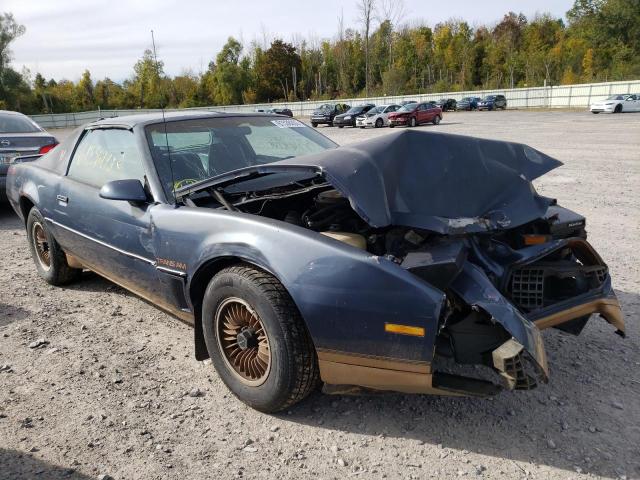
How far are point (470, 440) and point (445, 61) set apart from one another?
7179cm

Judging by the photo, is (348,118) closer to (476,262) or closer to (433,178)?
(433,178)

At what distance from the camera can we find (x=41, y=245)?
15.4ft

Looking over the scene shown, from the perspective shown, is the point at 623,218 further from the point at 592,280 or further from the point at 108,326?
the point at 108,326

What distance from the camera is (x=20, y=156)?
23.2ft

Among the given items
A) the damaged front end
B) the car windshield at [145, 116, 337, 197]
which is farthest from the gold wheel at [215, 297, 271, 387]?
the car windshield at [145, 116, 337, 197]

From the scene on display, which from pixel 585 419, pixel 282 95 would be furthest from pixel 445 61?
pixel 585 419

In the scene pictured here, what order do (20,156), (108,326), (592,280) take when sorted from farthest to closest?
(20,156), (108,326), (592,280)

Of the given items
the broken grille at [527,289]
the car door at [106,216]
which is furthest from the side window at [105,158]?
the broken grille at [527,289]

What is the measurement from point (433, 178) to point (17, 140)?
6735 mm

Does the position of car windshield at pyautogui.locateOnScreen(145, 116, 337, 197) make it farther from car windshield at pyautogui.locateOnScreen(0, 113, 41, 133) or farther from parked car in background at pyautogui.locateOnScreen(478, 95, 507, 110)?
parked car in background at pyautogui.locateOnScreen(478, 95, 507, 110)

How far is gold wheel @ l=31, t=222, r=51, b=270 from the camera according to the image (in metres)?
4.62

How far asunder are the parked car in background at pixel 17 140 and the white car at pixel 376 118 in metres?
22.6

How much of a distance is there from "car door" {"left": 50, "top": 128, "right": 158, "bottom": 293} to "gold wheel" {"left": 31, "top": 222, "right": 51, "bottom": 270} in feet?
1.80

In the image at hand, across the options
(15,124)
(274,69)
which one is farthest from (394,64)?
(15,124)
